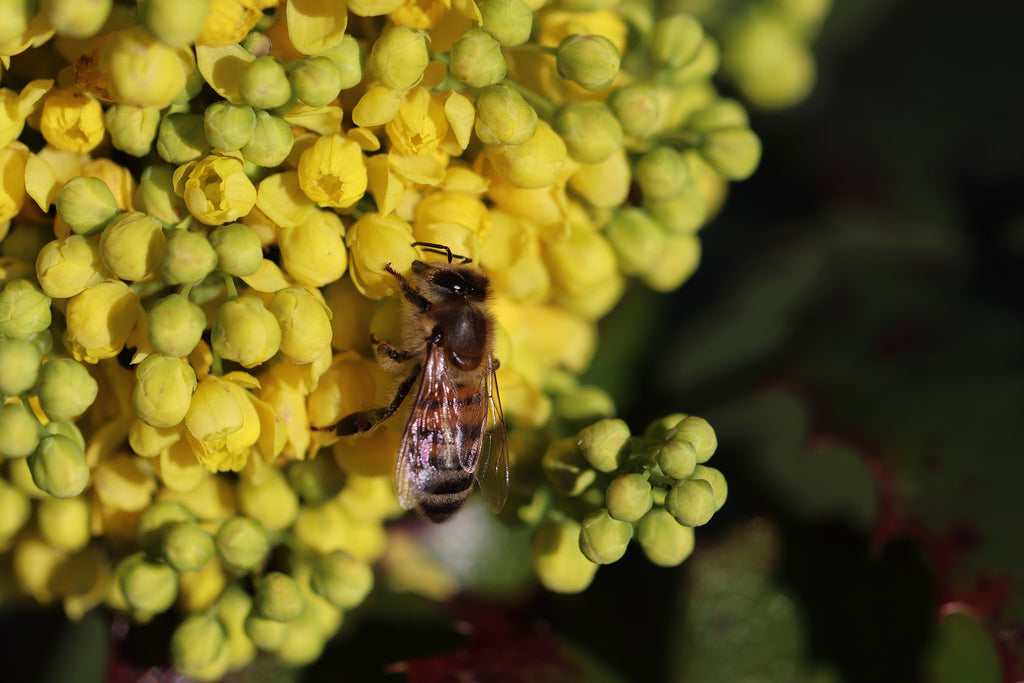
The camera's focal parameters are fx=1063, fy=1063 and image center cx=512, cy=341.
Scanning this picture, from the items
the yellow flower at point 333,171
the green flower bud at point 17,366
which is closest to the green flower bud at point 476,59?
the yellow flower at point 333,171

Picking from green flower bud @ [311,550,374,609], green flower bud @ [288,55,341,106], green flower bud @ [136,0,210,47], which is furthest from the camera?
green flower bud @ [311,550,374,609]

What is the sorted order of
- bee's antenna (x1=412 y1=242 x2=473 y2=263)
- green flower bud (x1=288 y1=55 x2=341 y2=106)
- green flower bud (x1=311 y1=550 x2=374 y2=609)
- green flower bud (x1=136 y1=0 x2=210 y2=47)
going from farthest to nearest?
green flower bud (x1=311 y1=550 x2=374 y2=609) < bee's antenna (x1=412 y1=242 x2=473 y2=263) < green flower bud (x1=288 y1=55 x2=341 y2=106) < green flower bud (x1=136 y1=0 x2=210 y2=47)

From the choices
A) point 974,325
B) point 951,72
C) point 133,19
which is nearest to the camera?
point 133,19

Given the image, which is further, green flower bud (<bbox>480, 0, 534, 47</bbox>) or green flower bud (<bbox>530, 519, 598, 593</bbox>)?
green flower bud (<bbox>530, 519, 598, 593</bbox>)

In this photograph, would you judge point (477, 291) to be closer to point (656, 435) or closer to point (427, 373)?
point (427, 373)

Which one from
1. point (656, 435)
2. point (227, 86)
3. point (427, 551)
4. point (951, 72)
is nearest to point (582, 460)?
point (656, 435)

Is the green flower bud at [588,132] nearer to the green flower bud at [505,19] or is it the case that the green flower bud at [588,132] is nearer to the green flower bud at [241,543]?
the green flower bud at [505,19]

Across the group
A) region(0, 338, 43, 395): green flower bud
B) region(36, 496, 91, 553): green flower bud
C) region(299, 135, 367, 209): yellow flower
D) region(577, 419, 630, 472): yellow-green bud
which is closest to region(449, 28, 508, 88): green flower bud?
region(299, 135, 367, 209): yellow flower

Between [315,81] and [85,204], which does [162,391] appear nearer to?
[85,204]

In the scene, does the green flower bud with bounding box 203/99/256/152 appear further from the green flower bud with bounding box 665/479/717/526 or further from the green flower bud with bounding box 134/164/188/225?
the green flower bud with bounding box 665/479/717/526
